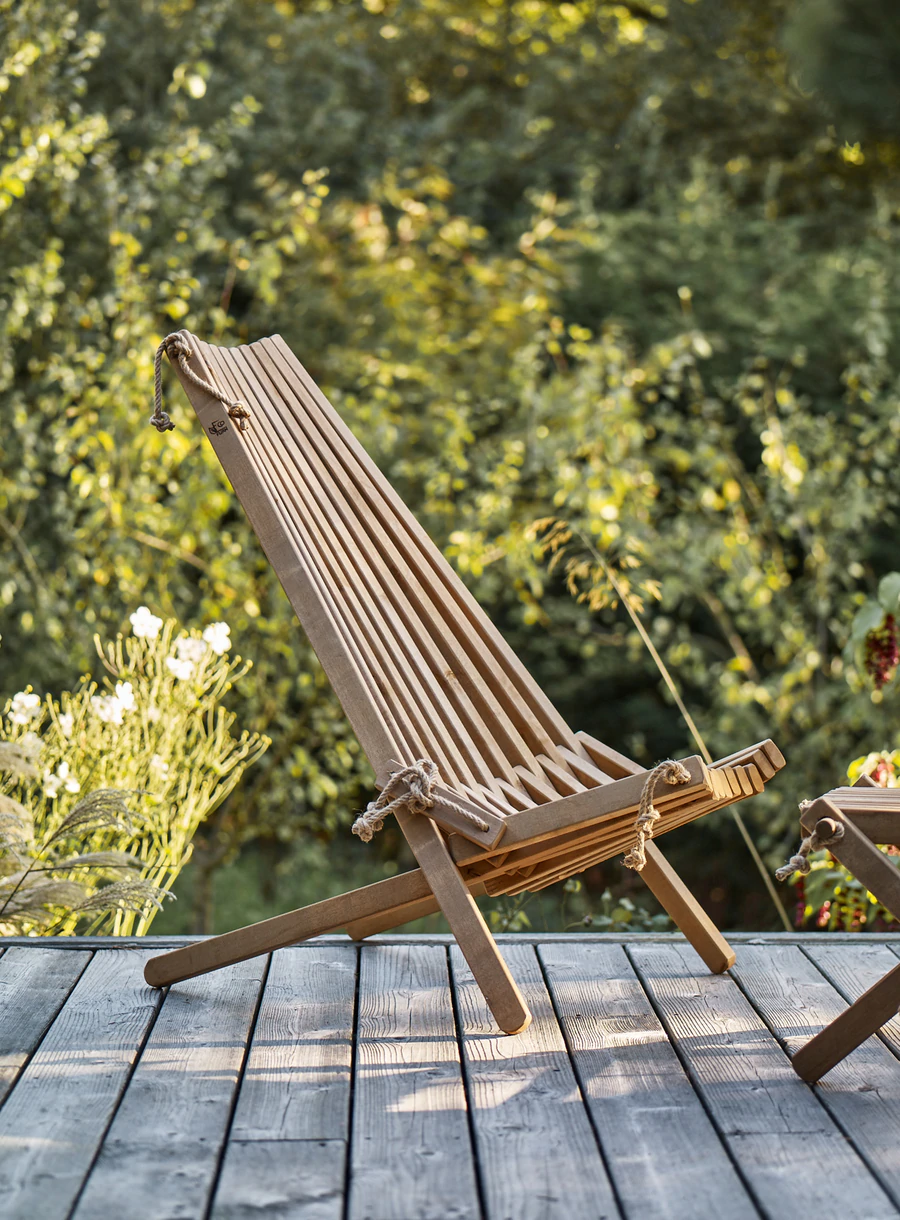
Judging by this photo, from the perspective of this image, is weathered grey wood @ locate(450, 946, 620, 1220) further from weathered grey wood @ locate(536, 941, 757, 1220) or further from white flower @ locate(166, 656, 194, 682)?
white flower @ locate(166, 656, 194, 682)

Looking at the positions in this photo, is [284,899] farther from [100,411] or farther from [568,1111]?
[568,1111]

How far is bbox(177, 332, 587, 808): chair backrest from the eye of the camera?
214 centimetres

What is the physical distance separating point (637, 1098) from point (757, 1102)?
173 mm

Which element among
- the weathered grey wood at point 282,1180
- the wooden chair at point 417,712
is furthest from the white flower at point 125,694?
the weathered grey wood at point 282,1180

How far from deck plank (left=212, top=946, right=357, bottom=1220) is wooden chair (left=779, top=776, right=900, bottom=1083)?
0.72 m

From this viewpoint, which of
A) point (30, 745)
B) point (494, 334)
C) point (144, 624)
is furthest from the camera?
point (494, 334)

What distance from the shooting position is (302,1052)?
1999 millimetres

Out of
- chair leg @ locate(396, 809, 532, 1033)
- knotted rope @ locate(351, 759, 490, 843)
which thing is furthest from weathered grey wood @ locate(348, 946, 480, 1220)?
knotted rope @ locate(351, 759, 490, 843)

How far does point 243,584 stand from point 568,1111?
2656 millimetres

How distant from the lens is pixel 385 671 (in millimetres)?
2309

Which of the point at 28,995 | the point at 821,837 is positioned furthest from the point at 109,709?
the point at 821,837

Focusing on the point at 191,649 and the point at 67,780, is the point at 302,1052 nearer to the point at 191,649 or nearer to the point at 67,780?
the point at 67,780

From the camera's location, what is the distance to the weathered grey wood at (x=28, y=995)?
77.7 inches

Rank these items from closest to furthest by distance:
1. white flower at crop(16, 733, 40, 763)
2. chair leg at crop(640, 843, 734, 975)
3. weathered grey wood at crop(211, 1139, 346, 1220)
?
weathered grey wood at crop(211, 1139, 346, 1220)
chair leg at crop(640, 843, 734, 975)
white flower at crop(16, 733, 40, 763)
